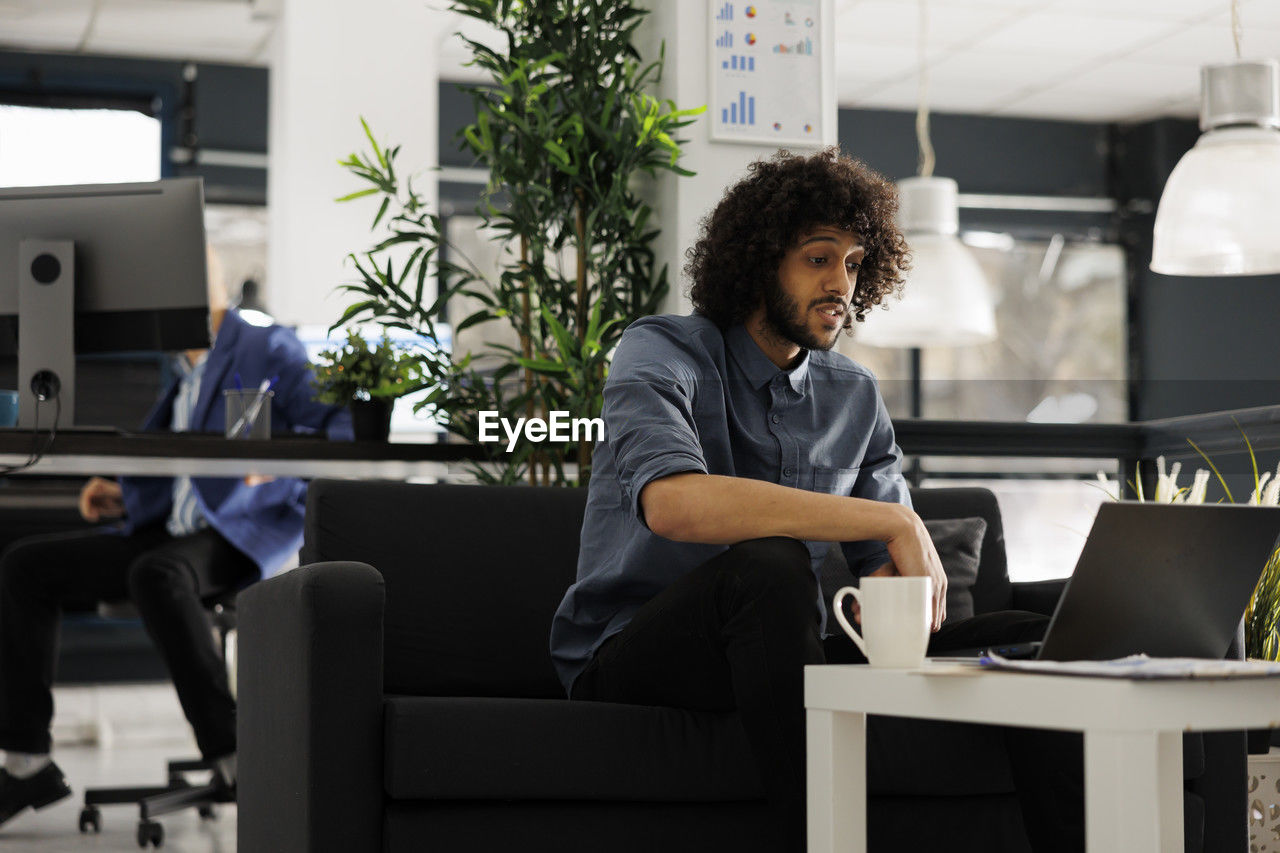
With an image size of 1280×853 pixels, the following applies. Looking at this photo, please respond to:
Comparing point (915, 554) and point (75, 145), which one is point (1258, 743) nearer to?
point (915, 554)

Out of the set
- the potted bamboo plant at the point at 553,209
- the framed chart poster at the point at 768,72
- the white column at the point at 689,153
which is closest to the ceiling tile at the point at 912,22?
the framed chart poster at the point at 768,72

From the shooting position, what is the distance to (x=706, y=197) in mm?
3359

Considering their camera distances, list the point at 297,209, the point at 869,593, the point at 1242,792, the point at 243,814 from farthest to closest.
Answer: the point at 297,209
the point at 243,814
the point at 1242,792
the point at 869,593

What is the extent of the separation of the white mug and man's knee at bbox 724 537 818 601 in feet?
0.90

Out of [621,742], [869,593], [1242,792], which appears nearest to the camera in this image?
[869,593]

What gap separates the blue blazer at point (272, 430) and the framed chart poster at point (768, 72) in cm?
116

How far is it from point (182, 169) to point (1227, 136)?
5043 mm

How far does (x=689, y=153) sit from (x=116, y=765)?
9.10ft

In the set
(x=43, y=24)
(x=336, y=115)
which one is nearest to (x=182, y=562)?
(x=336, y=115)

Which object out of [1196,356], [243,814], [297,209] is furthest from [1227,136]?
[1196,356]

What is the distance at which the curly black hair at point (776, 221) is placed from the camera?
7.22 feet

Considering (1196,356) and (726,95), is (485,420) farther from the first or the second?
(1196,356)

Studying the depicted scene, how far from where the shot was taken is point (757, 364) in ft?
7.06

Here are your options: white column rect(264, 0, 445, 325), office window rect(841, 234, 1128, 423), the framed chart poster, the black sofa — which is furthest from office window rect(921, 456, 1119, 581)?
the black sofa
